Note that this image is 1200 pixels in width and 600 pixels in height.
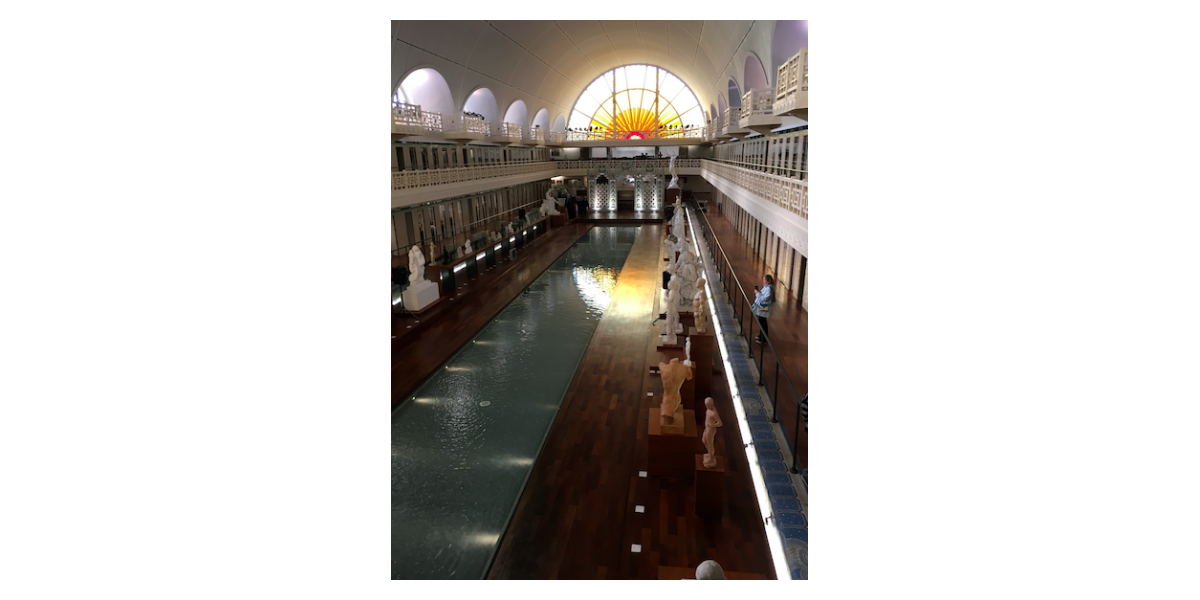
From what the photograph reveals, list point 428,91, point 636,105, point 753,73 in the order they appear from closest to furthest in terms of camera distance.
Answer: point 753,73 < point 428,91 < point 636,105

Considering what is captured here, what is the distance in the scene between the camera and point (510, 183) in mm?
22453

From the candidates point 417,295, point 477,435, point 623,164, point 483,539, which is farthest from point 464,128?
point 623,164

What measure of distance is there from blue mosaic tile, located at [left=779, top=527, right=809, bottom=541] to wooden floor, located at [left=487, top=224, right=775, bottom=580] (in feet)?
3.43

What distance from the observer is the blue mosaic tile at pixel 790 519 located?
3.58m

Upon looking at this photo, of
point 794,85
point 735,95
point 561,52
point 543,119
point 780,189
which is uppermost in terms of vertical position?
point 561,52

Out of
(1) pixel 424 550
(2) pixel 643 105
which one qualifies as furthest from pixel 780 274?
(2) pixel 643 105

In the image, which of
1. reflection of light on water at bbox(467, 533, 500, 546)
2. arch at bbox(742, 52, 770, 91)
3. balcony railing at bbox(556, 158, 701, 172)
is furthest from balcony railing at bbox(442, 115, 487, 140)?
balcony railing at bbox(556, 158, 701, 172)

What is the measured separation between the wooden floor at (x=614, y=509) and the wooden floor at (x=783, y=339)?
0.87m

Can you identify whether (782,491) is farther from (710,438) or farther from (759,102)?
(759,102)

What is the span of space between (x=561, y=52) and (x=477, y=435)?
23827 mm

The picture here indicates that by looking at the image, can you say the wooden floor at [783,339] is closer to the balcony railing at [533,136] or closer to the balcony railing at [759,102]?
the balcony railing at [759,102]

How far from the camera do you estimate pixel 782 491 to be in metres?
3.94

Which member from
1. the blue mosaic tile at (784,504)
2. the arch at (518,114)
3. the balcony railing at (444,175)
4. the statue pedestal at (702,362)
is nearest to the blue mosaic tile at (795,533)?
the blue mosaic tile at (784,504)

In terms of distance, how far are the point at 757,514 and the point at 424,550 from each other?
3.01 metres
